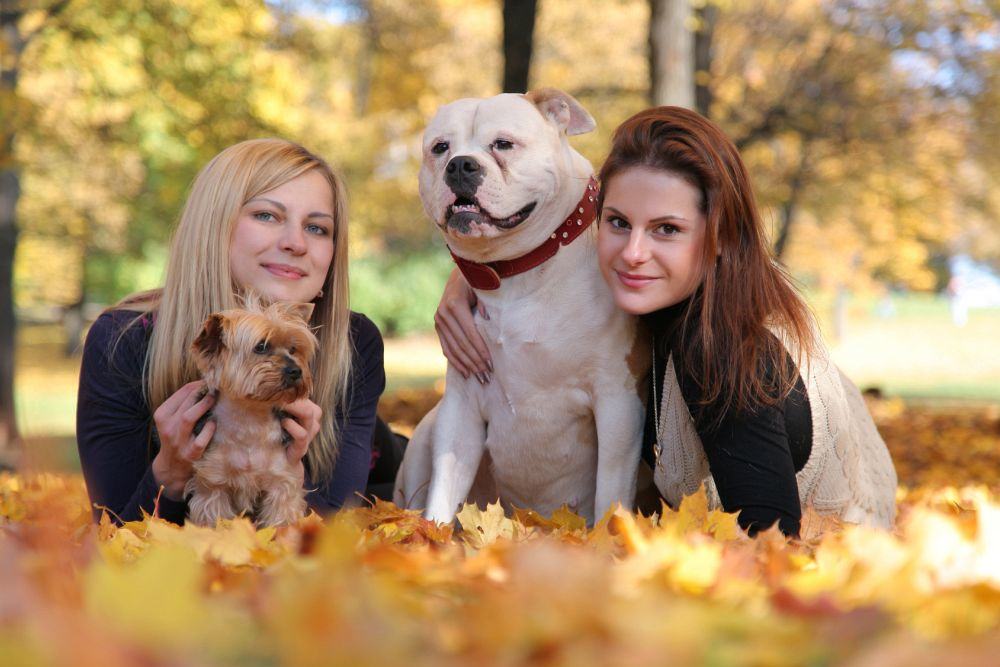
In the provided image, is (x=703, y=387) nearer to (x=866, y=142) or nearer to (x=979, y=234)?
(x=866, y=142)

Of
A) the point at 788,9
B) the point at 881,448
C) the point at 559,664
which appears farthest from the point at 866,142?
the point at 559,664

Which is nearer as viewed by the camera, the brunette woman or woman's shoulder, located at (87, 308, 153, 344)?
the brunette woman

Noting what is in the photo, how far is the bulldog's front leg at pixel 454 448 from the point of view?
363cm

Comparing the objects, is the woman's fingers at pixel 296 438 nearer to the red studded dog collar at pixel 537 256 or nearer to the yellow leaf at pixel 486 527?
the yellow leaf at pixel 486 527

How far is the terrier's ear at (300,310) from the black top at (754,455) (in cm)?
124

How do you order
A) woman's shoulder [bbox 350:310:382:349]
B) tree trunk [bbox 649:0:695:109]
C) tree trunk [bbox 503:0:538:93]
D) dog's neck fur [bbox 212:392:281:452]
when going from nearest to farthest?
Result: dog's neck fur [bbox 212:392:281:452] → woman's shoulder [bbox 350:310:382:349] → tree trunk [bbox 503:0:538:93] → tree trunk [bbox 649:0:695:109]

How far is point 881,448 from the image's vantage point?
3877 millimetres

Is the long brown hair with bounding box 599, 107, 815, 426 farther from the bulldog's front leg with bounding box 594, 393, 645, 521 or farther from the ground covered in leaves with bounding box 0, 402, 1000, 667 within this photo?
the ground covered in leaves with bounding box 0, 402, 1000, 667

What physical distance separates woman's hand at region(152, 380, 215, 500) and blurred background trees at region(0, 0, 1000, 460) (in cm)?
454

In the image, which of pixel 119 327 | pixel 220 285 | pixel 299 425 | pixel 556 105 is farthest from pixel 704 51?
pixel 299 425

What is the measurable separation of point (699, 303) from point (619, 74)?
15566 mm

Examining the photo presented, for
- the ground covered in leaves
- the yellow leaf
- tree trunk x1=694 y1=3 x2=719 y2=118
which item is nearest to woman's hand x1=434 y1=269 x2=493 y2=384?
the yellow leaf

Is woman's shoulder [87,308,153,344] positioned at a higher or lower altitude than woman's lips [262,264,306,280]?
lower

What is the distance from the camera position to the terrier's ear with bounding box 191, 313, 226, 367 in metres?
2.88
